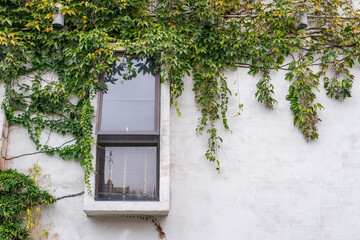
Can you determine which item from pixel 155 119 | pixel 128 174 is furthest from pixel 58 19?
pixel 128 174

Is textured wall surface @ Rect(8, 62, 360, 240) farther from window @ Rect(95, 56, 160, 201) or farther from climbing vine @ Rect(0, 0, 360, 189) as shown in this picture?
window @ Rect(95, 56, 160, 201)

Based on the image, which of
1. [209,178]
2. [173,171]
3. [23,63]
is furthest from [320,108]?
[23,63]

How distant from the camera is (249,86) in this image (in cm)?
518

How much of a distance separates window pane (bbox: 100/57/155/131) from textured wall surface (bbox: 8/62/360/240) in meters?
0.50

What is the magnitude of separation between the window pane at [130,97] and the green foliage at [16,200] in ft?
3.48

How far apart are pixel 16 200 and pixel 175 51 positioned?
2.56m

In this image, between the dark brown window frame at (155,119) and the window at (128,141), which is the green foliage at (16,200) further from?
the dark brown window frame at (155,119)

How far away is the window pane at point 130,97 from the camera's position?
458cm

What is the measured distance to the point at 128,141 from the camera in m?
4.55

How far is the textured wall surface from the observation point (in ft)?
15.2

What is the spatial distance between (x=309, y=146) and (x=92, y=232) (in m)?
2.93

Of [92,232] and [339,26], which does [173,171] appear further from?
[339,26]

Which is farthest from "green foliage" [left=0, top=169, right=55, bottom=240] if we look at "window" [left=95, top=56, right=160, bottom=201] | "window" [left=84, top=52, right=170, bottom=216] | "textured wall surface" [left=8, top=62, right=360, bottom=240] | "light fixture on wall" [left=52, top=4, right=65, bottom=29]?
"light fixture on wall" [left=52, top=4, right=65, bottom=29]

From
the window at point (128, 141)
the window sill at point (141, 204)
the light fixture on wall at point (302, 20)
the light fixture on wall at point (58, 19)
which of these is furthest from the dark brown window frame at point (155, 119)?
the light fixture on wall at point (302, 20)
